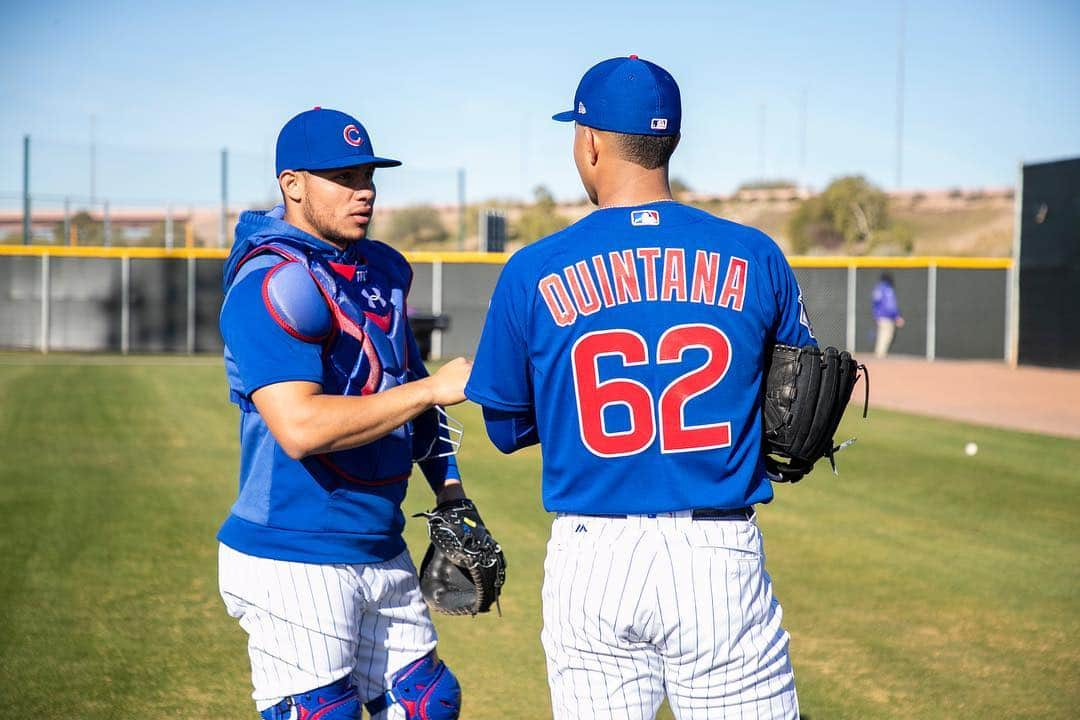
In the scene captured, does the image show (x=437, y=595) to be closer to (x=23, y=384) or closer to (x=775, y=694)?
(x=775, y=694)

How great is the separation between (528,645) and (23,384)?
46.9ft

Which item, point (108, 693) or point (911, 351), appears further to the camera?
point (911, 351)

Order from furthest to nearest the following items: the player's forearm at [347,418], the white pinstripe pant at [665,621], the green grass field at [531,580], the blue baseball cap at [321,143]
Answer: the green grass field at [531,580] < the blue baseball cap at [321,143] < the player's forearm at [347,418] < the white pinstripe pant at [665,621]

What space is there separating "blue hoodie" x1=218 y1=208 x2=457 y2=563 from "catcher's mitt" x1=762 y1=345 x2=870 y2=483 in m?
1.04

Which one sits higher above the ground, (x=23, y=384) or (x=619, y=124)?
(x=619, y=124)

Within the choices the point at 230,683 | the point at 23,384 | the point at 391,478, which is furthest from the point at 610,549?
the point at 23,384

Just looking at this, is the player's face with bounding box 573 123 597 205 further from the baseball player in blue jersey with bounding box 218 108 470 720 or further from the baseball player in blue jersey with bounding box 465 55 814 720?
the baseball player in blue jersey with bounding box 218 108 470 720

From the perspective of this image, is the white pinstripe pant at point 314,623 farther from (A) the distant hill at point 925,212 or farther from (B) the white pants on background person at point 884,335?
(A) the distant hill at point 925,212

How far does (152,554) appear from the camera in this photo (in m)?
7.73

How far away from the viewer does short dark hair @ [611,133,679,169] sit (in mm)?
2807

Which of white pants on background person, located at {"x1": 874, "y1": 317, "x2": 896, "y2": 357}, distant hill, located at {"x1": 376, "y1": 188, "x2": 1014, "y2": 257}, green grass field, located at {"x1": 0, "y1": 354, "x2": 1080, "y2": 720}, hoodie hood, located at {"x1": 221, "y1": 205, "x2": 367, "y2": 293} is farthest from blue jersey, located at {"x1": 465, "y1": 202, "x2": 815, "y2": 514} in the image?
distant hill, located at {"x1": 376, "y1": 188, "x2": 1014, "y2": 257}

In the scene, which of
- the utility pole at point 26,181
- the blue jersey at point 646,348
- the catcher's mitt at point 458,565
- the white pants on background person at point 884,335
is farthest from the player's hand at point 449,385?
the utility pole at point 26,181

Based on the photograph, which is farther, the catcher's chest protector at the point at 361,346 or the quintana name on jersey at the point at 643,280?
the catcher's chest protector at the point at 361,346

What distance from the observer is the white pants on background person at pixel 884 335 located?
1038 inches
